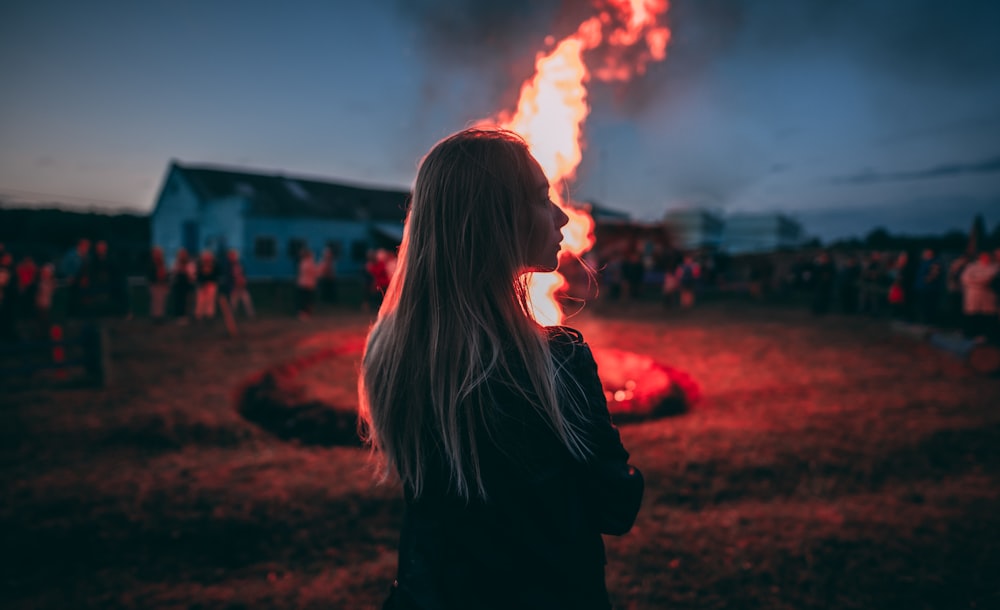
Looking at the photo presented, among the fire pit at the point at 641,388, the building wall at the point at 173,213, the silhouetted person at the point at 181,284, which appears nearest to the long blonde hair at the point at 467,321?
the fire pit at the point at 641,388

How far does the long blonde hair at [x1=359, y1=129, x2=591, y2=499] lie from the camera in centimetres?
138

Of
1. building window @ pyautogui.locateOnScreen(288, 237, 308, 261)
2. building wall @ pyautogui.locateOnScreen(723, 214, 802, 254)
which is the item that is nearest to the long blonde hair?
building window @ pyautogui.locateOnScreen(288, 237, 308, 261)

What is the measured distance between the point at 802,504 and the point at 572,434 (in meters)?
4.65

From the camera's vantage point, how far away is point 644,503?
5031 mm

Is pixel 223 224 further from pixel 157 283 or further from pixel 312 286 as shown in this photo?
pixel 312 286

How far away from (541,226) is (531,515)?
0.78 m

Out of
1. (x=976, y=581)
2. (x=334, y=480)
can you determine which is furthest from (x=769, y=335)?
(x=334, y=480)

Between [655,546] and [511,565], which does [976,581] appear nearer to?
[655,546]

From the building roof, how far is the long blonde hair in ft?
108

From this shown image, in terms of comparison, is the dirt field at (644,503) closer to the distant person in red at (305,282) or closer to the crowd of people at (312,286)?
the crowd of people at (312,286)

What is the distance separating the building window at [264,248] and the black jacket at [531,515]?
35927mm

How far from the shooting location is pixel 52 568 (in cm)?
400

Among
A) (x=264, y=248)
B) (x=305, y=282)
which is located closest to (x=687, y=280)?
(x=305, y=282)

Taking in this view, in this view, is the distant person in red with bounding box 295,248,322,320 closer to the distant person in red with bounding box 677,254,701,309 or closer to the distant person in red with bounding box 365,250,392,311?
A: the distant person in red with bounding box 365,250,392,311
